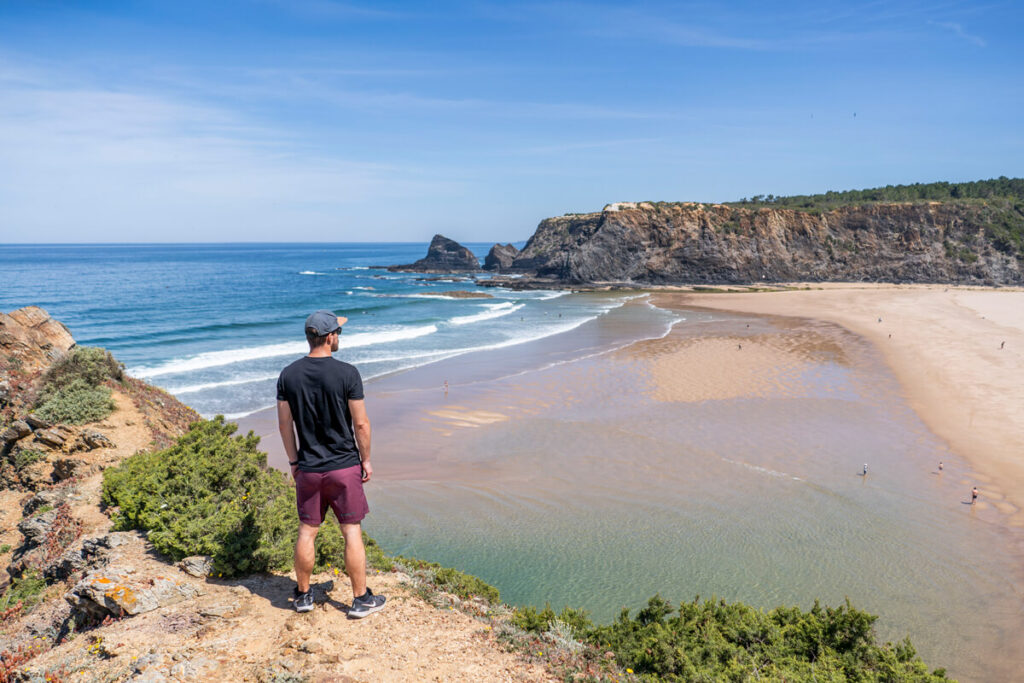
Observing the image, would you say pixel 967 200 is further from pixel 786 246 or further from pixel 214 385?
pixel 214 385

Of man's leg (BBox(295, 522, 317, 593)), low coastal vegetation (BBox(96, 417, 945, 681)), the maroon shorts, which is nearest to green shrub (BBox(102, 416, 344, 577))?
low coastal vegetation (BBox(96, 417, 945, 681))

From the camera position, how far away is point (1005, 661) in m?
7.42

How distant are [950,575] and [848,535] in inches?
64.6

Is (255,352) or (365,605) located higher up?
(365,605)

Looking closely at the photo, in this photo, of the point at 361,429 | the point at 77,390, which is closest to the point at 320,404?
the point at 361,429

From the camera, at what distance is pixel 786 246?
72.7m

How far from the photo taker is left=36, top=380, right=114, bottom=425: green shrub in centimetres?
891

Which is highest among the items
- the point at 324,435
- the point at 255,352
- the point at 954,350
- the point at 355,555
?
the point at 324,435

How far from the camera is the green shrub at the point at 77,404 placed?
891cm

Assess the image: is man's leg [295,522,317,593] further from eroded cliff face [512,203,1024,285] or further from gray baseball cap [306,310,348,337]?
eroded cliff face [512,203,1024,285]

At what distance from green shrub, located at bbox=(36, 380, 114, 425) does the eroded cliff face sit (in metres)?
67.4

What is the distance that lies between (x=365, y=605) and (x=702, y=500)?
925cm

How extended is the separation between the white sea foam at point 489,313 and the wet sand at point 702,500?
20.5 metres

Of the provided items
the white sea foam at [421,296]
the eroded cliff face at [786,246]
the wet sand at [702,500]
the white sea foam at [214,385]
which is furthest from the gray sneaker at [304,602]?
the eroded cliff face at [786,246]
